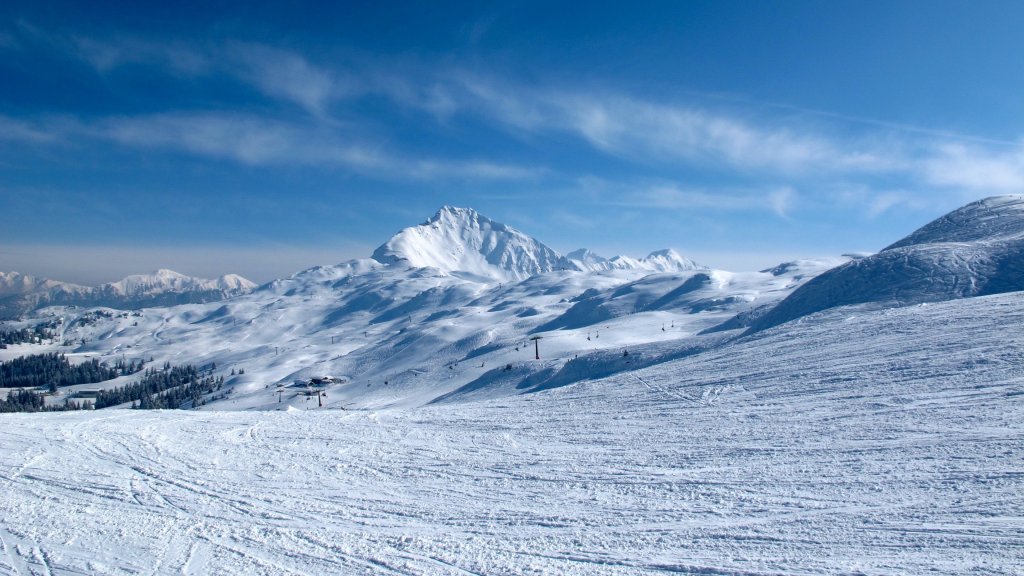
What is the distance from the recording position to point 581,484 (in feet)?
36.8

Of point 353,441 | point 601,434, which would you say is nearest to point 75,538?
point 353,441

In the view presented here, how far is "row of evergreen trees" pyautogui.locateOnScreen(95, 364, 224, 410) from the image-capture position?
99938mm

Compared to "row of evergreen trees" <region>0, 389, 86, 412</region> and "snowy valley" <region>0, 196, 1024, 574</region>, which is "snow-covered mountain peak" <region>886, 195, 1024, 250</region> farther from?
"row of evergreen trees" <region>0, 389, 86, 412</region>

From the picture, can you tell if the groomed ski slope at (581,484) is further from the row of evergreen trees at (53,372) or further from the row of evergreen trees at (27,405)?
the row of evergreen trees at (53,372)

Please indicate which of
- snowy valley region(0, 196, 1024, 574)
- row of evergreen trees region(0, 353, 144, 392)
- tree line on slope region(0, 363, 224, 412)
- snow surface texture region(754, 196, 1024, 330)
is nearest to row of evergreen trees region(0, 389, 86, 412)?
tree line on slope region(0, 363, 224, 412)

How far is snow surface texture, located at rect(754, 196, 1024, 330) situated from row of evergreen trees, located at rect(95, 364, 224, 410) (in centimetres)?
9243

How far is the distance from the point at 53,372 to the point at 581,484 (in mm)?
190708

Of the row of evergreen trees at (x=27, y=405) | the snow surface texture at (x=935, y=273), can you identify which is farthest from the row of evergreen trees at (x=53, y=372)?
the snow surface texture at (x=935, y=273)

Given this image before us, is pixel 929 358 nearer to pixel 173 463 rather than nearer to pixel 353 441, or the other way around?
pixel 353 441

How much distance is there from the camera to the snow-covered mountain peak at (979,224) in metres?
44.9

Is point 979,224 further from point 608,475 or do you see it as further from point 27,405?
point 27,405

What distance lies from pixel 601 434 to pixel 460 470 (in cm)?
451

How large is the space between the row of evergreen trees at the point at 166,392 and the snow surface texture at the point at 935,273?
92.4 m

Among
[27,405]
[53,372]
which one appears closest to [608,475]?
[27,405]
